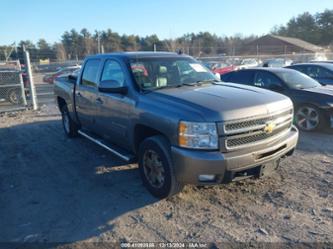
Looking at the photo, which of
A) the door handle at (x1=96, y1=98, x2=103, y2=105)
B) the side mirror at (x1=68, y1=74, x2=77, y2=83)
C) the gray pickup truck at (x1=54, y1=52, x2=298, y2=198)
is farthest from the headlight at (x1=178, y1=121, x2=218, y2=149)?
the side mirror at (x1=68, y1=74, x2=77, y2=83)

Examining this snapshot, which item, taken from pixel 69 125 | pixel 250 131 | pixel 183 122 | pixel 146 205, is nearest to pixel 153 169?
pixel 146 205

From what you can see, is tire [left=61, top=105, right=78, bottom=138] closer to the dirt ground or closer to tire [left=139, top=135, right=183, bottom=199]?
the dirt ground

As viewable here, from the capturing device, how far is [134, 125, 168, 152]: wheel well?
4.08 meters

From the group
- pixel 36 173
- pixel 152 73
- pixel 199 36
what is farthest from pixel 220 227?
pixel 199 36

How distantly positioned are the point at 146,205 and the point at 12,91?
10800 millimetres

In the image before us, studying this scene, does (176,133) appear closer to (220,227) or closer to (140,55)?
(220,227)

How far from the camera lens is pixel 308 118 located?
7.11m

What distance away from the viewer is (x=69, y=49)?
217 feet

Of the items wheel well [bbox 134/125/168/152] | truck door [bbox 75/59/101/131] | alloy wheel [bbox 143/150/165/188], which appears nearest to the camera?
alloy wheel [bbox 143/150/165/188]

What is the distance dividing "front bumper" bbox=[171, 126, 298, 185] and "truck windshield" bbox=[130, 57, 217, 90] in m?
1.29

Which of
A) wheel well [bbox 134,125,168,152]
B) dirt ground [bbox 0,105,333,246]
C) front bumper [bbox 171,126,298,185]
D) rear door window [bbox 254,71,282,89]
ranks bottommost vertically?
dirt ground [bbox 0,105,333,246]

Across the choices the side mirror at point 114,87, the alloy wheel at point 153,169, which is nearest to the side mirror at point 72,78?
the side mirror at point 114,87

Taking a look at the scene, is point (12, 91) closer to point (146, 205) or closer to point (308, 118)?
point (146, 205)

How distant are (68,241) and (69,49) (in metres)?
68.4
